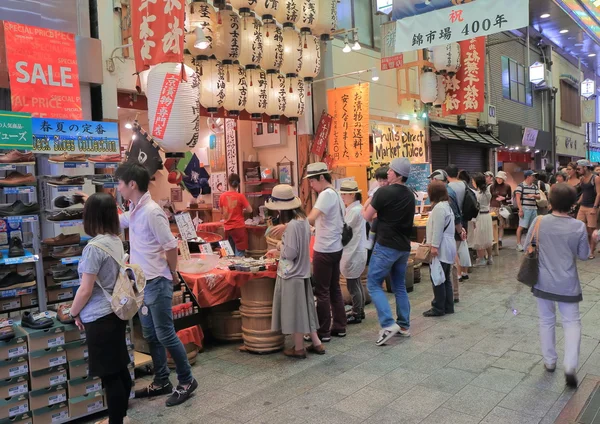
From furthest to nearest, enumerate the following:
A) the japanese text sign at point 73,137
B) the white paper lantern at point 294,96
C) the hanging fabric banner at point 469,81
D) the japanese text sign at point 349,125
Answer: the hanging fabric banner at point 469,81, the japanese text sign at point 349,125, the white paper lantern at point 294,96, the japanese text sign at point 73,137

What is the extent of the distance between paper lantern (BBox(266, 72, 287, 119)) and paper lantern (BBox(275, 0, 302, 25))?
3.22ft

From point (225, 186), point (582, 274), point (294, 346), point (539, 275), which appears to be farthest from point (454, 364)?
point (225, 186)


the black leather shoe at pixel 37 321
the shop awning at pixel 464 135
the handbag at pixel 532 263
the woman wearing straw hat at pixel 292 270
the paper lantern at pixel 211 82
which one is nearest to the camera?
the black leather shoe at pixel 37 321

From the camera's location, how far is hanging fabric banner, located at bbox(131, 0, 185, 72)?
5.71 m

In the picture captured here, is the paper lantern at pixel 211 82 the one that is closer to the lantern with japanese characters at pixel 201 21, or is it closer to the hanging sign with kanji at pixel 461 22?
the lantern with japanese characters at pixel 201 21

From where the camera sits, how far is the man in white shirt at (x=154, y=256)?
3867 millimetres

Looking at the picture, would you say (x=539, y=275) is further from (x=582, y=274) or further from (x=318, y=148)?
(x=318, y=148)

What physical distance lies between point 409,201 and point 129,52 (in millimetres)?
4941

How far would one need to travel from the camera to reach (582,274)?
898 centimetres

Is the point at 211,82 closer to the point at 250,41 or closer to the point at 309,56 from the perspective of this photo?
the point at 250,41

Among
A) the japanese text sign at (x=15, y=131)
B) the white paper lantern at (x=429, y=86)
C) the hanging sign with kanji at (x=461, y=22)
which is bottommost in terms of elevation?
the japanese text sign at (x=15, y=131)

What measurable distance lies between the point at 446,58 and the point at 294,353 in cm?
953

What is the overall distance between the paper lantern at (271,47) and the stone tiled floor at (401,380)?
A: 4755 mm

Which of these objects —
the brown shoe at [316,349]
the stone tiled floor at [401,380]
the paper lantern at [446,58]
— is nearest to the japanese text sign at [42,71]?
the stone tiled floor at [401,380]
